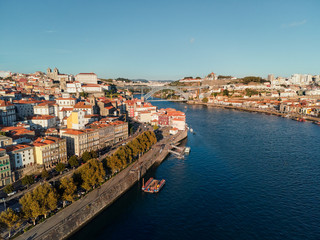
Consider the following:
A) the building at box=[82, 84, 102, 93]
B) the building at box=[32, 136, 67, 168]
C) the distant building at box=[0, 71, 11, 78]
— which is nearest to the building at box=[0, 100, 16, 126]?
the building at box=[32, 136, 67, 168]

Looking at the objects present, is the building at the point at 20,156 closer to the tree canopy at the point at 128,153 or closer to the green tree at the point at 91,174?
the green tree at the point at 91,174

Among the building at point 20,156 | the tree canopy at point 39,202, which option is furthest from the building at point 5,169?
the tree canopy at point 39,202

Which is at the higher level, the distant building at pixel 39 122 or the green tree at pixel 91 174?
the distant building at pixel 39 122

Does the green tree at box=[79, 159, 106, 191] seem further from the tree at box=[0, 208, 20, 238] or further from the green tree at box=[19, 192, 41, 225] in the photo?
the tree at box=[0, 208, 20, 238]

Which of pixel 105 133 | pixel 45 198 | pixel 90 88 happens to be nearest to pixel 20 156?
pixel 45 198

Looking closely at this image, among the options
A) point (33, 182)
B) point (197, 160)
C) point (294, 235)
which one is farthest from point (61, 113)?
point (294, 235)
